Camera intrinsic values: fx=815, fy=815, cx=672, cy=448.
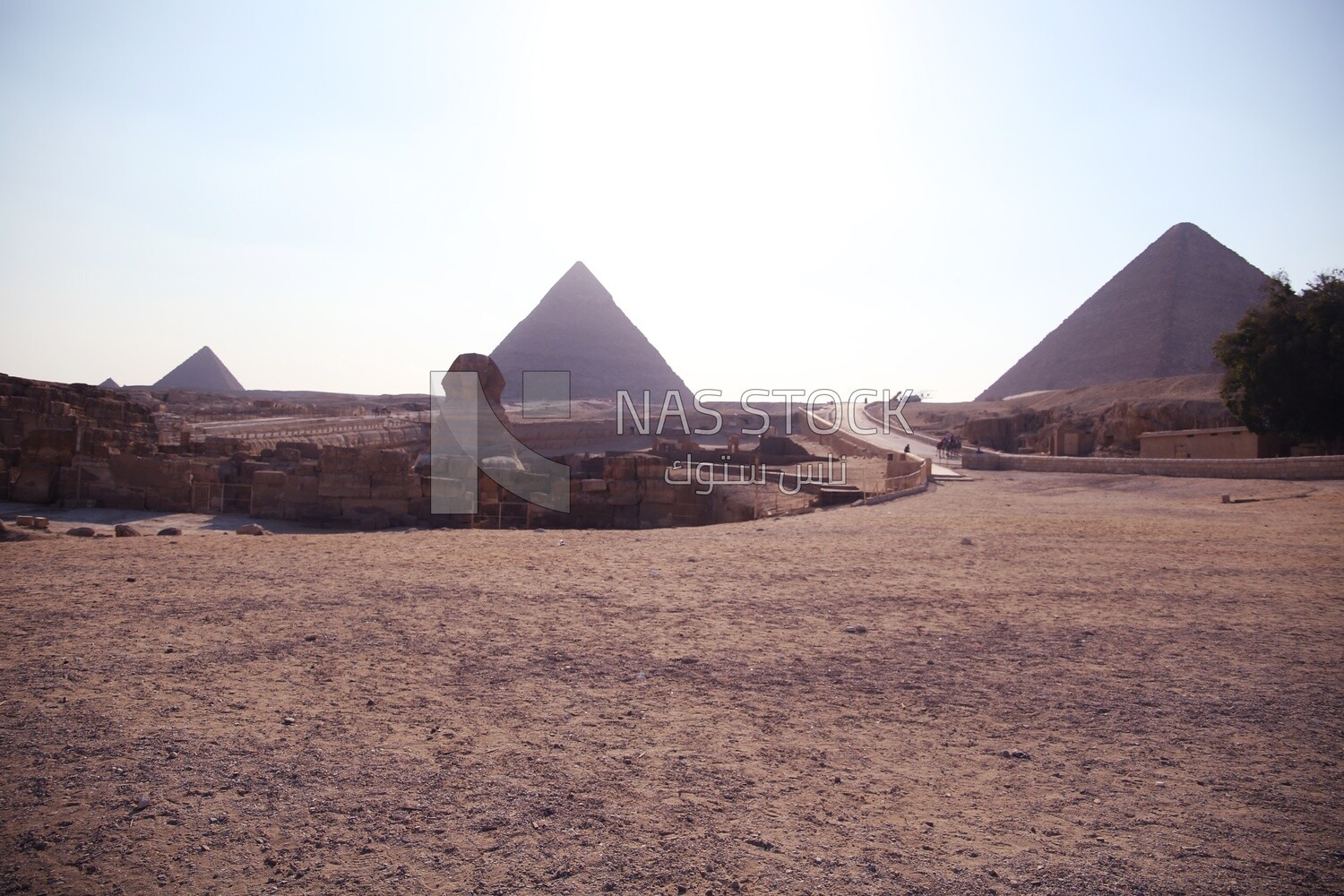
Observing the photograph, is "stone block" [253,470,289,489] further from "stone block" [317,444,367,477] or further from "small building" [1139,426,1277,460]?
"small building" [1139,426,1277,460]

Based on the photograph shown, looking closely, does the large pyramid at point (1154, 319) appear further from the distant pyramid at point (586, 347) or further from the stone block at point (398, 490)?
the stone block at point (398, 490)

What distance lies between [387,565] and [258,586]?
117cm

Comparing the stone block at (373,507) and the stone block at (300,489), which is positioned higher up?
the stone block at (300,489)

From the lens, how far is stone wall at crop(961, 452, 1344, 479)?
1521 centimetres

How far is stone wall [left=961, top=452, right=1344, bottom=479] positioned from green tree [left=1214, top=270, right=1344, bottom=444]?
4746 mm

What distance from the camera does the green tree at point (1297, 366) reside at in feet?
70.0

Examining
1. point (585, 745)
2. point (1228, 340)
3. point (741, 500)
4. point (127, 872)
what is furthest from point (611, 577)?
point (1228, 340)

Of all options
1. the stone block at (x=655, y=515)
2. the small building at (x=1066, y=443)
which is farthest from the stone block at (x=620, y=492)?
the small building at (x=1066, y=443)

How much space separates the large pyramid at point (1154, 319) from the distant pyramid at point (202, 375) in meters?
94.6

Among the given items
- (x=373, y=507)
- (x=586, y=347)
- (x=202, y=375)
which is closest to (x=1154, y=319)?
(x=586, y=347)

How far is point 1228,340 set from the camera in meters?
23.9

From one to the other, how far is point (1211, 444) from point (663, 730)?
2445 centimetres

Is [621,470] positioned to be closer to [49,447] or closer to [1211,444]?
[49,447]

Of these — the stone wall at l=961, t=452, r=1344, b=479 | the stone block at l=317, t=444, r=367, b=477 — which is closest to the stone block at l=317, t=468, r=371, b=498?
the stone block at l=317, t=444, r=367, b=477
